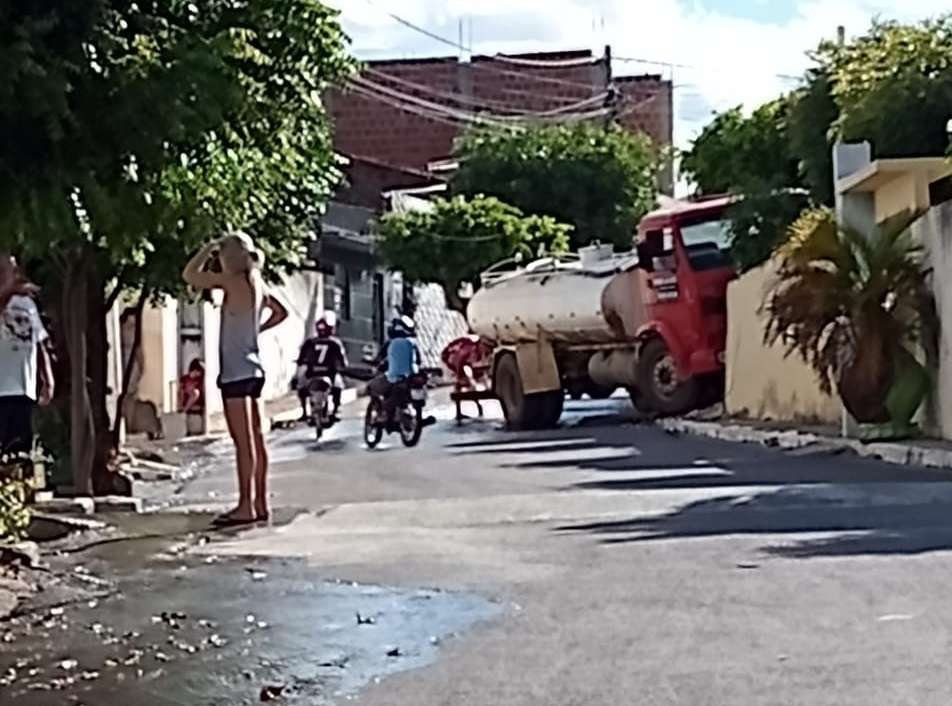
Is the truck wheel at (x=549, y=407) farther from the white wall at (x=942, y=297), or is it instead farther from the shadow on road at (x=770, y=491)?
the white wall at (x=942, y=297)

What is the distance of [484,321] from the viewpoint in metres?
37.0

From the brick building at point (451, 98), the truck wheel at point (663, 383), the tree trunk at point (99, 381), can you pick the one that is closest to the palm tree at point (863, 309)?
the tree trunk at point (99, 381)

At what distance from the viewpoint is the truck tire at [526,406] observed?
108ft

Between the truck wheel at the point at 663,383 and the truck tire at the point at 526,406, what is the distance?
66.4 inches

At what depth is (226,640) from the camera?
912 centimetres

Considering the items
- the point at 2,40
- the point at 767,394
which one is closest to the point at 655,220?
the point at 767,394

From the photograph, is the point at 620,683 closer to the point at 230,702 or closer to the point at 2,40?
the point at 230,702

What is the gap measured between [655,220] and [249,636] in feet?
73.5

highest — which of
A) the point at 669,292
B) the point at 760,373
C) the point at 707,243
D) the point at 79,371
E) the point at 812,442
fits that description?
the point at 707,243

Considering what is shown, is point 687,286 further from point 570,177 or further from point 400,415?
point 570,177

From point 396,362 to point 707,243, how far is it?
18.8 feet

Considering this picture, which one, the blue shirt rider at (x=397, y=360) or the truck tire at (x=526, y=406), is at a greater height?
the blue shirt rider at (x=397, y=360)

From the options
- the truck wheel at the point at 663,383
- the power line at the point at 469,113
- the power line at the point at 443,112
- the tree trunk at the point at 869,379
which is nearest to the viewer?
the tree trunk at the point at 869,379

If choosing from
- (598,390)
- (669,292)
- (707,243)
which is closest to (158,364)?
(598,390)
